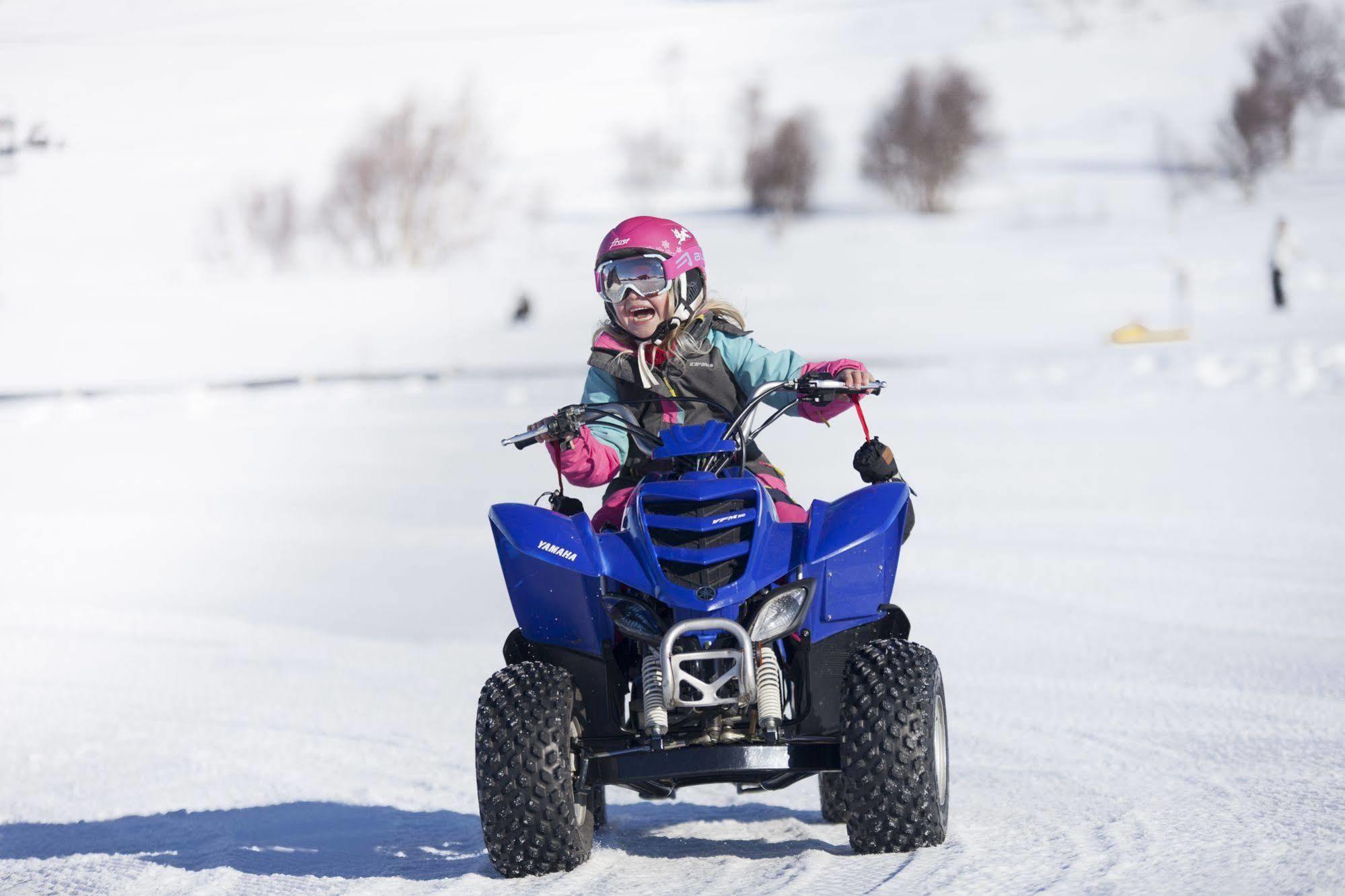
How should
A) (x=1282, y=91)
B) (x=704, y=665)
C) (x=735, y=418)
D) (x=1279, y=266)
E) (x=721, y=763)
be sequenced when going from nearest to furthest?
(x=721, y=763), (x=704, y=665), (x=735, y=418), (x=1279, y=266), (x=1282, y=91)

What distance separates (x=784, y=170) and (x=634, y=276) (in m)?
68.8

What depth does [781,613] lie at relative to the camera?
4746 millimetres

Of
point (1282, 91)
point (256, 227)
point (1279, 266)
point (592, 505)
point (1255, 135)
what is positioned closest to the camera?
point (592, 505)

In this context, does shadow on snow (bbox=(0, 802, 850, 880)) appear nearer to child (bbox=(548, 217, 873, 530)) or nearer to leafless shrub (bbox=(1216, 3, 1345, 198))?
child (bbox=(548, 217, 873, 530))

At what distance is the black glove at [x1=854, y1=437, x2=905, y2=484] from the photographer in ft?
17.0

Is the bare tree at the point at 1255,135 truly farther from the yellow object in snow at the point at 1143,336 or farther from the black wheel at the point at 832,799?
the black wheel at the point at 832,799

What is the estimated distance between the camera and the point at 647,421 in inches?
217

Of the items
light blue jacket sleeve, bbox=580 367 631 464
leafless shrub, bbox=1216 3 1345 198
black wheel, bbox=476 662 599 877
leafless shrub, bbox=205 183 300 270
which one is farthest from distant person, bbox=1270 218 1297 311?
leafless shrub, bbox=205 183 300 270

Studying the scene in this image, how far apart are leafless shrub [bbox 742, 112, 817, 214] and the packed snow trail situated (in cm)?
5411

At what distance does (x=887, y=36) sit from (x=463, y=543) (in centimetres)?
13417

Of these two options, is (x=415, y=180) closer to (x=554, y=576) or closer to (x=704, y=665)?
(x=554, y=576)

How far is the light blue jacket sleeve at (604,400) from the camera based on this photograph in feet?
17.9

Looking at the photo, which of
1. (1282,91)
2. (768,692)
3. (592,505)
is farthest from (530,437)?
(1282,91)

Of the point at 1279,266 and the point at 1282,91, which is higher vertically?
the point at 1282,91
